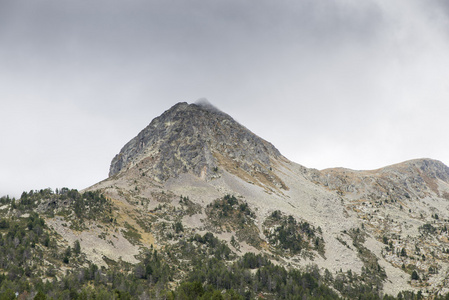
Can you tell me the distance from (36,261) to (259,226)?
325ft

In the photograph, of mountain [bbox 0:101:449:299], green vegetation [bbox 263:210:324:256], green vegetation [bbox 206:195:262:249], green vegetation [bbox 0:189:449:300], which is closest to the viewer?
green vegetation [bbox 0:189:449:300]

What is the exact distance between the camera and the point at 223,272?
388 ft

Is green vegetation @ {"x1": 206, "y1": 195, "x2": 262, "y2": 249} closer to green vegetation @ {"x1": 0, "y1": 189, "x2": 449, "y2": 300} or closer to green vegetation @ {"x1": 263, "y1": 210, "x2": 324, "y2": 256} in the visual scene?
green vegetation @ {"x1": 0, "y1": 189, "x2": 449, "y2": 300}

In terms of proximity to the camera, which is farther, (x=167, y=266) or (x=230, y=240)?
(x=230, y=240)

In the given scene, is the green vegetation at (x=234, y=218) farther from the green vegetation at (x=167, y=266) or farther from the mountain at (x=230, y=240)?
the green vegetation at (x=167, y=266)

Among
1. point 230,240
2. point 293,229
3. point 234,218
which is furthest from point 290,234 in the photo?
point 230,240

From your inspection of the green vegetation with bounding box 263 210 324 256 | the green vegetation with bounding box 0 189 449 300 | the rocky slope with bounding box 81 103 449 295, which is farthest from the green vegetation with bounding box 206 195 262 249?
the green vegetation with bounding box 263 210 324 256

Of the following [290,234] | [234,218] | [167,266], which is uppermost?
[234,218]

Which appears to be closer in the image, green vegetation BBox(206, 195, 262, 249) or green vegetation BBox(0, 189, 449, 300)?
green vegetation BBox(0, 189, 449, 300)

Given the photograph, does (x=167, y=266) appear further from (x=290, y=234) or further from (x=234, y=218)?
(x=290, y=234)

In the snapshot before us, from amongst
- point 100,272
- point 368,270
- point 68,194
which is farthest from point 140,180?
point 368,270

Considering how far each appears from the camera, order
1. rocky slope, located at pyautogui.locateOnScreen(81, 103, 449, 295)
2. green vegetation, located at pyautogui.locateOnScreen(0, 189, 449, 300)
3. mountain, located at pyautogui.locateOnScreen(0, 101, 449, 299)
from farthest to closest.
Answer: rocky slope, located at pyautogui.locateOnScreen(81, 103, 449, 295) → mountain, located at pyautogui.locateOnScreen(0, 101, 449, 299) → green vegetation, located at pyautogui.locateOnScreen(0, 189, 449, 300)

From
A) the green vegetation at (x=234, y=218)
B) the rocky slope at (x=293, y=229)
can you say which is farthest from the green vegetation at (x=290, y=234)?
the green vegetation at (x=234, y=218)

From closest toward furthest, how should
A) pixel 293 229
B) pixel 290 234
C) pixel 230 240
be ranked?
1. pixel 230 240
2. pixel 290 234
3. pixel 293 229
